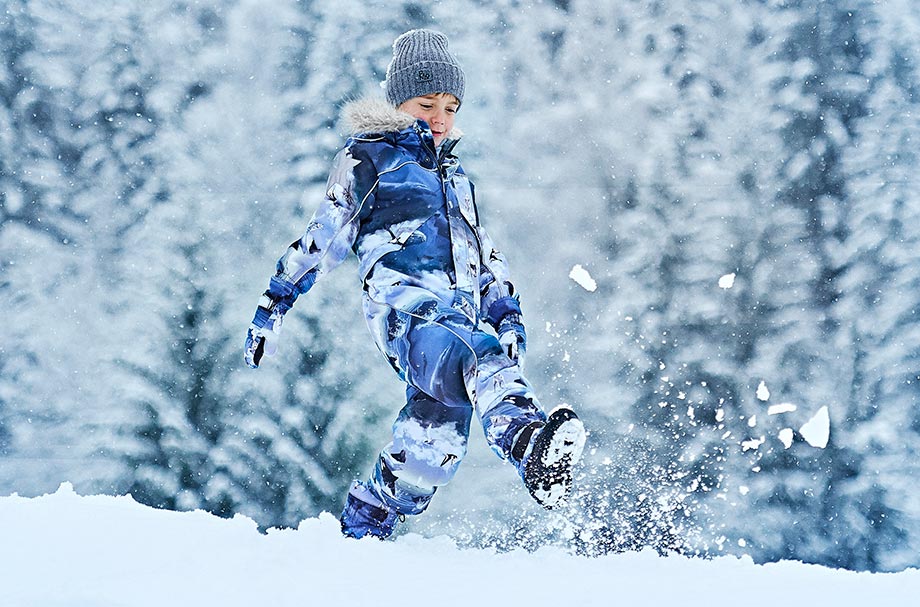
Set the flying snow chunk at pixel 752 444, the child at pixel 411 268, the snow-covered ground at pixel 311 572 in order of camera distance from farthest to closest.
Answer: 1. the flying snow chunk at pixel 752 444
2. the child at pixel 411 268
3. the snow-covered ground at pixel 311 572

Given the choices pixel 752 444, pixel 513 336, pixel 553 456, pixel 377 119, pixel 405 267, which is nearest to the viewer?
pixel 553 456

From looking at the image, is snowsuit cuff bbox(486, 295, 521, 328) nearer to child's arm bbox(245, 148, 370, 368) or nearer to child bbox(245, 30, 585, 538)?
child bbox(245, 30, 585, 538)

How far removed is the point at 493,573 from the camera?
197 cm

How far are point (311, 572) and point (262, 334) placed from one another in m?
0.70

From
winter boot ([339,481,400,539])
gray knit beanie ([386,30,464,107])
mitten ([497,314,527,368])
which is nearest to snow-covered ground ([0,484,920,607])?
winter boot ([339,481,400,539])

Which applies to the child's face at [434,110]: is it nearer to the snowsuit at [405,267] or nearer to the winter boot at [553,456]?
the snowsuit at [405,267]

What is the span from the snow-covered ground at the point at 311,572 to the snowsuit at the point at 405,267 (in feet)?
0.87

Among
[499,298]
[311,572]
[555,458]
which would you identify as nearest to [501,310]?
[499,298]

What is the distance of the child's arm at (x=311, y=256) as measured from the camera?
2258 mm

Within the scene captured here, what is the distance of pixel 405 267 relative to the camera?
2.29 m

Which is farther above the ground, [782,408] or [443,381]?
[443,381]

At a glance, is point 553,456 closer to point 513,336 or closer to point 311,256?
point 513,336

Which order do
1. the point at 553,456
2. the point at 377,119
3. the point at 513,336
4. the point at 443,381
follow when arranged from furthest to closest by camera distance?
the point at 513,336, the point at 377,119, the point at 443,381, the point at 553,456

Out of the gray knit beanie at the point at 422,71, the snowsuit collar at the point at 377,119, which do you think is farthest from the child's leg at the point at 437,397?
the gray knit beanie at the point at 422,71
